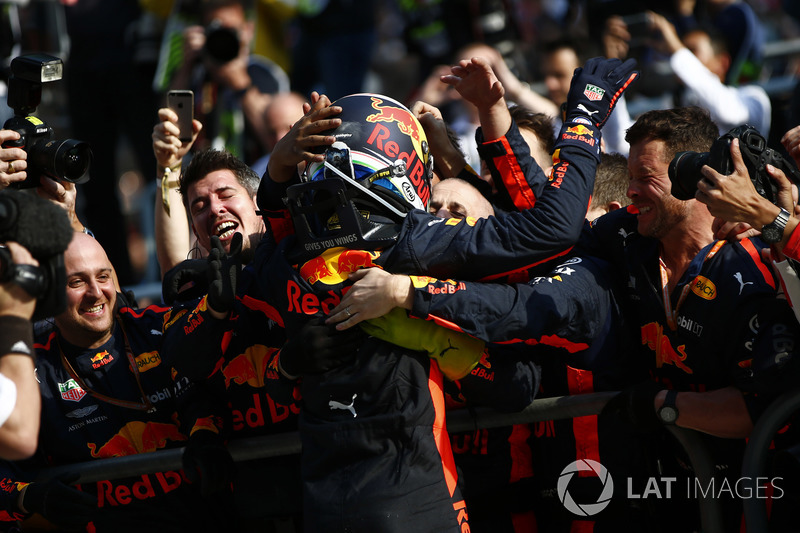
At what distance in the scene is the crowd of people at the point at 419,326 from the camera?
331cm

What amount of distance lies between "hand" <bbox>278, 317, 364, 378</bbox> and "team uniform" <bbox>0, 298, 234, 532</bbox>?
1.01 metres

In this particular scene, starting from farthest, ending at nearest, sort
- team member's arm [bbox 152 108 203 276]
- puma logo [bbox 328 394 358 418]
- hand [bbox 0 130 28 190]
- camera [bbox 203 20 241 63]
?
camera [bbox 203 20 241 63] → team member's arm [bbox 152 108 203 276] → hand [bbox 0 130 28 190] → puma logo [bbox 328 394 358 418]

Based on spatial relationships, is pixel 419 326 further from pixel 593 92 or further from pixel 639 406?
pixel 593 92

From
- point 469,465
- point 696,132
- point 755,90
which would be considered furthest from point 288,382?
point 755,90

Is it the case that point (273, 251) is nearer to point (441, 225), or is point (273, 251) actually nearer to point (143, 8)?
point (441, 225)

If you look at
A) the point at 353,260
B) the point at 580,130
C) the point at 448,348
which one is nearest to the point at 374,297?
the point at 353,260

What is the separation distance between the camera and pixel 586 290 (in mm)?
3635

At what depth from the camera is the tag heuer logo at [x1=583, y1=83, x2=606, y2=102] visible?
12.0 feet

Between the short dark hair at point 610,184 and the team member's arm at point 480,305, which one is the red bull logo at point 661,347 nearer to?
the team member's arm at point 480,305

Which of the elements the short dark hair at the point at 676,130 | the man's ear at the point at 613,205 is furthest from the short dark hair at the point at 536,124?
the short dark hair at the point at 676,130

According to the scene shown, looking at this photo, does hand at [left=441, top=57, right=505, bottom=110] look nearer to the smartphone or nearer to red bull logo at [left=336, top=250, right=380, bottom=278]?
red bull logo at [left=336, top=250, right=380, bottom=278]

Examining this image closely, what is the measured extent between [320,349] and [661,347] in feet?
4.43

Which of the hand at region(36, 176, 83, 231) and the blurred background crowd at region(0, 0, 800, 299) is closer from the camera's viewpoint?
the hand at region(36, 176, 83, 231)

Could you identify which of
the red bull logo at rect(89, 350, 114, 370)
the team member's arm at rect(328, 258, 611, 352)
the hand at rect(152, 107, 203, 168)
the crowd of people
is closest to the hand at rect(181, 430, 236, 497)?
the crowd of people
